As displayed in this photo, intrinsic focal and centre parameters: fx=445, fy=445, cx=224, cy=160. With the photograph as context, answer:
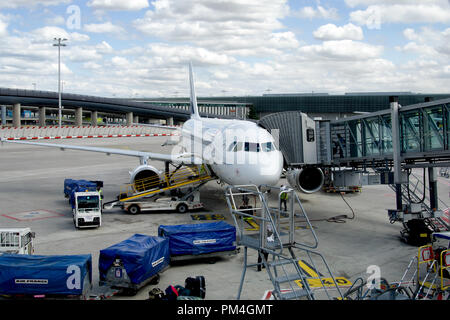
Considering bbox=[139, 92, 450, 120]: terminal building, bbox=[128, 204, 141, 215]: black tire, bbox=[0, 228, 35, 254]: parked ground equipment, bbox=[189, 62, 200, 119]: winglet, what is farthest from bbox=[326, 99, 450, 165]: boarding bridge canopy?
bbox=[139, 92, 450, 120]: terminal building

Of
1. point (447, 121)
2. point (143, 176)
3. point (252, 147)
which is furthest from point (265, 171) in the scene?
point (143, 176)

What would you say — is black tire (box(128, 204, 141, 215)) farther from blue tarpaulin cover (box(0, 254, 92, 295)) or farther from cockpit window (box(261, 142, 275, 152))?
blue tarpaulin cover (box(0, 254, 92, 295))

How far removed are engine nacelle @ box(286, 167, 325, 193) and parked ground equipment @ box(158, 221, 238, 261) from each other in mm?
9135

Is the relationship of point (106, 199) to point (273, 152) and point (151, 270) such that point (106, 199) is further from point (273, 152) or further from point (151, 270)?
point (151, 270)

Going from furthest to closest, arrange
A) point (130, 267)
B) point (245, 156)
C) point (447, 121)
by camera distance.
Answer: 1. point (245, 156)
2. point (447, 121)
3. point (130, 267)

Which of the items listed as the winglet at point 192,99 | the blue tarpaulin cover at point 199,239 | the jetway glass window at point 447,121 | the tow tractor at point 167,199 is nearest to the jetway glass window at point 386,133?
the jetway glass window at point 447,121

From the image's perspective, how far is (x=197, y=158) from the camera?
1060 inches

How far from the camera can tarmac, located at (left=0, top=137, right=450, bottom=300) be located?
14.3 m

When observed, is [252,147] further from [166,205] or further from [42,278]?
[42,278]

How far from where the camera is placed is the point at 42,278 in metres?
11.3

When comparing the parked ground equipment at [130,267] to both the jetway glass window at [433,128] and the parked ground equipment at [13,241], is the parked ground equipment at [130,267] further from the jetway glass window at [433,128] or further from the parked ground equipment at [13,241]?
the jetway glass window at [433,128]

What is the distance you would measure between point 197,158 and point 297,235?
30.9 ft

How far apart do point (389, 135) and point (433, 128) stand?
2.99 m
